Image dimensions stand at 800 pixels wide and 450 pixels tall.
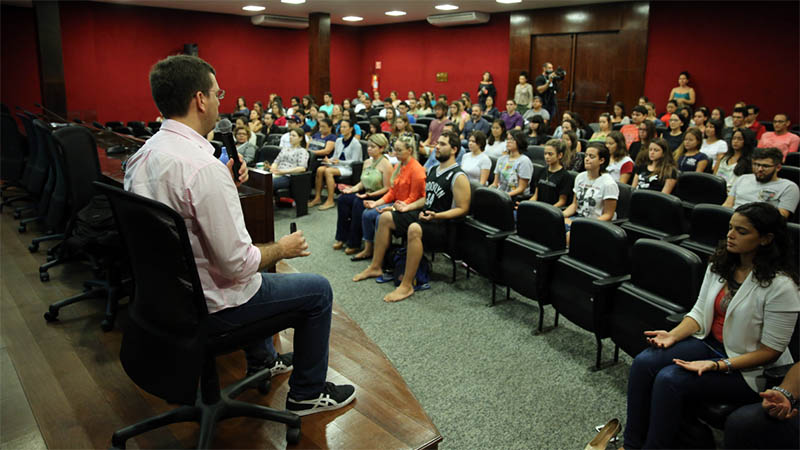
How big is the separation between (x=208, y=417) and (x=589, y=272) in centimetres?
214

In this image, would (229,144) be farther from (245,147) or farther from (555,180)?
(245,147)

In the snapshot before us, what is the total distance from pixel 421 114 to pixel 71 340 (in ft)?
30.8

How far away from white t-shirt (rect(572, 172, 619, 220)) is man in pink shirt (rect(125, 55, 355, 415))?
2.75 metres

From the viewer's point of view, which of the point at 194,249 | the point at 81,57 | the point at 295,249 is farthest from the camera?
the point at 81,57

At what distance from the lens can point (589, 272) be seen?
10.2 feet

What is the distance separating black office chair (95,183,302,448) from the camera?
161 cm

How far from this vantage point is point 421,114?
1162 cm

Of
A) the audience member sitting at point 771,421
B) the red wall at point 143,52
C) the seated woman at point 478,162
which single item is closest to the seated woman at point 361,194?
the seated woman at point 478,162

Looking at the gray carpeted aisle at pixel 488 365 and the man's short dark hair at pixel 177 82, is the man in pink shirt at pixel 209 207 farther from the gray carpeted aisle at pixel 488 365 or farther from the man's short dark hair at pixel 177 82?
the gray carpeted aisle at pixel 488 365

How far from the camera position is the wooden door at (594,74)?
36.9 ft

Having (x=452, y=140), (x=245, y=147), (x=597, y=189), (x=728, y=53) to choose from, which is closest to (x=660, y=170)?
(x=597, y=189)

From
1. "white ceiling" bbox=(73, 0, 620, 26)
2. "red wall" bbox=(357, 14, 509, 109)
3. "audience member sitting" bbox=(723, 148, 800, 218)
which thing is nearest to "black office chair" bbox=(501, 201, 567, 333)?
"audience member sitting" bbox=(723, 148, 800, 218)

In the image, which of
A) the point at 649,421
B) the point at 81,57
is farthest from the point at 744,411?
the point at 81,57

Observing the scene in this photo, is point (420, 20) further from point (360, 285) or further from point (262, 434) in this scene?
point (262, 434)
